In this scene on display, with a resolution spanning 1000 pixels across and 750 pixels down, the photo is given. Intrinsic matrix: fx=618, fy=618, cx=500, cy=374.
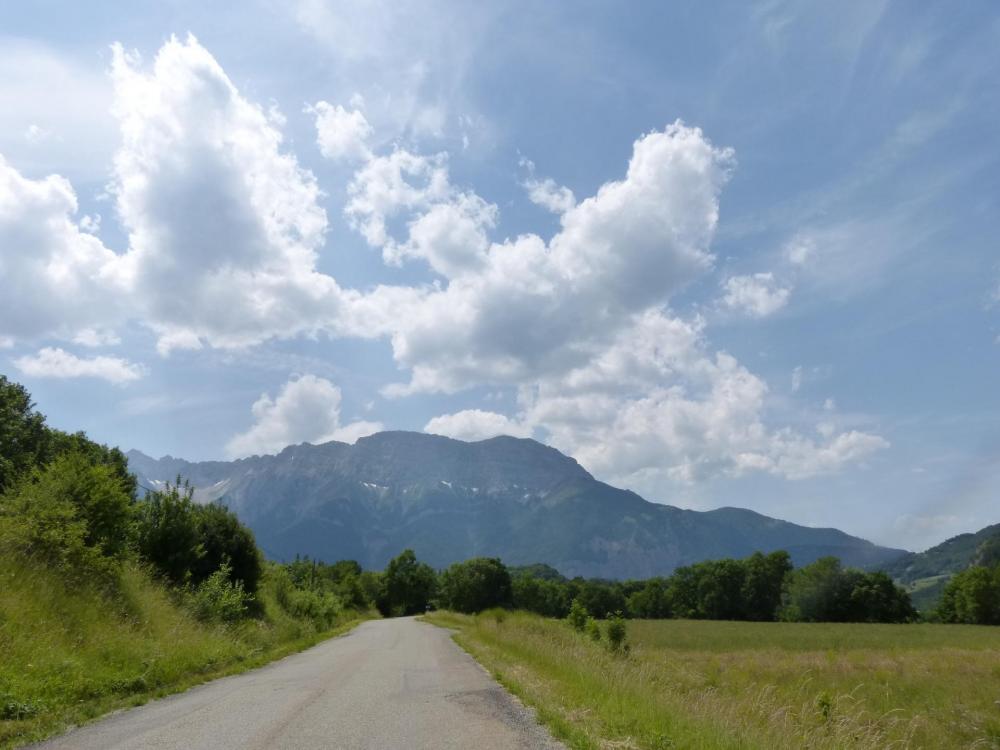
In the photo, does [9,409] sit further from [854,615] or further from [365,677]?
[854,615]

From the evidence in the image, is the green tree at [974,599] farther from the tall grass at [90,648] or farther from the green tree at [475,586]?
the tall grass at [90,648]

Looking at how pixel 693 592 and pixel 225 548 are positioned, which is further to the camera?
pixel 693 592

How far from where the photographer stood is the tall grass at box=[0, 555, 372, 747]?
10.3m

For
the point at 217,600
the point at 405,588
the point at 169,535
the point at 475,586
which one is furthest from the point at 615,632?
the point at 405,588

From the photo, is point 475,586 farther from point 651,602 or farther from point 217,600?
point 217,600

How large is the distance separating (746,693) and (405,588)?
430 feet

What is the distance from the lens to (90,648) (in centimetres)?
1372

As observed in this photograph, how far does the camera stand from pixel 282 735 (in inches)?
330

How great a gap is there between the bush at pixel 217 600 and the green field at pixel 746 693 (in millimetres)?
9860

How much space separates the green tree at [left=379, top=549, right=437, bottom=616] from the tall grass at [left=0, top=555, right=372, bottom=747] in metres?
122

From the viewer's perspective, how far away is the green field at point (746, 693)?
9.09 metres

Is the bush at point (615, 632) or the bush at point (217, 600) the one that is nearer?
the bush at point (217, 600)

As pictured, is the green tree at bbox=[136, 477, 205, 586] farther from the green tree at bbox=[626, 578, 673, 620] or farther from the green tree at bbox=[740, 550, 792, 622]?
the green tree at bbox=[626, 578, 673, 620]

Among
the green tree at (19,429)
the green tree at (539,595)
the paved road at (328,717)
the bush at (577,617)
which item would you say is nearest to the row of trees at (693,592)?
the green tree at (539,595)
